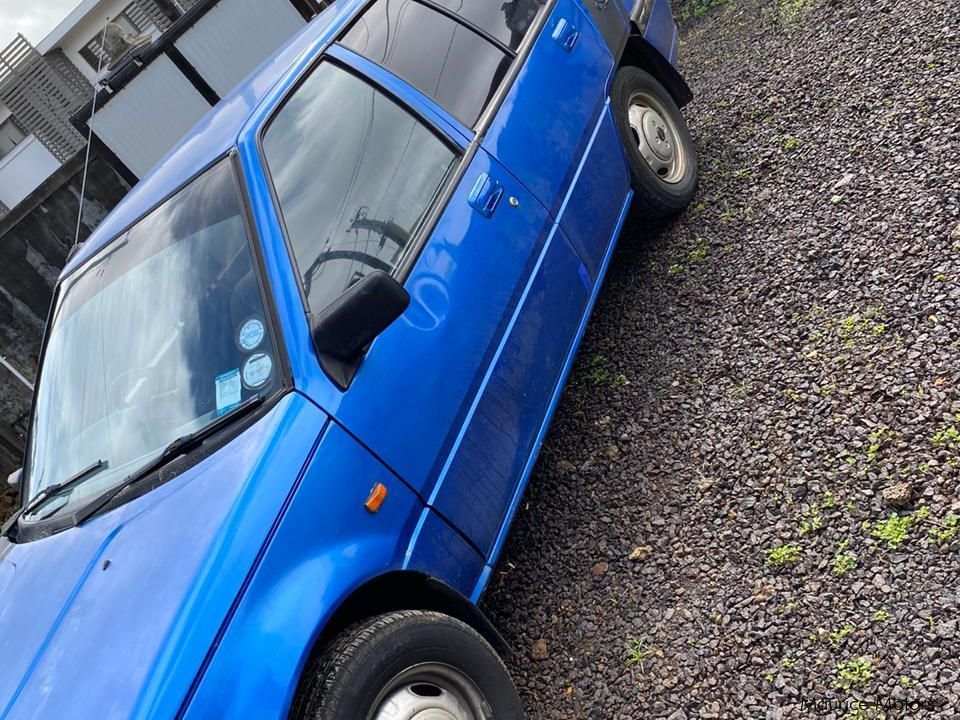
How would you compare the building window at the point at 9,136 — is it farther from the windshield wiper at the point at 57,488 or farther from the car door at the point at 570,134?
the windshield wiper at the point at 57,488

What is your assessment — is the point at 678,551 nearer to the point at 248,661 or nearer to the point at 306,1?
the point at 248,661

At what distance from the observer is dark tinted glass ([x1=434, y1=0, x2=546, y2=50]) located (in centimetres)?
375

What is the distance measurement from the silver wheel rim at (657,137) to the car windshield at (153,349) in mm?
2346

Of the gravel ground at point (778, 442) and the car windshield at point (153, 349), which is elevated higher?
the car windshield at point (153, 349)

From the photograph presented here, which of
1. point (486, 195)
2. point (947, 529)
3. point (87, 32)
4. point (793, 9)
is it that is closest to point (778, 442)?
point (947, 529)

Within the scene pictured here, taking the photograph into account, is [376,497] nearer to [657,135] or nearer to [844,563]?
[844,563]

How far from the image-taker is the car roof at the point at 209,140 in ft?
9.89

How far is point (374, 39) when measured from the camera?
3.48 metres

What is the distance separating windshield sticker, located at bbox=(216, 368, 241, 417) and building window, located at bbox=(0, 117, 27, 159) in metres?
27.7

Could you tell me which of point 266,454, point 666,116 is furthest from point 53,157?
point 266,454

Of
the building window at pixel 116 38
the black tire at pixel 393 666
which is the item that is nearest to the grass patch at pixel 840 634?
the black tire at pixel 393 666

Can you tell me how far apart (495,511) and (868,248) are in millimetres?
2043

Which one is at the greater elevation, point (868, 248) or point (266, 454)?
point (266, 454)

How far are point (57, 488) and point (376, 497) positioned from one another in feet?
3.53
